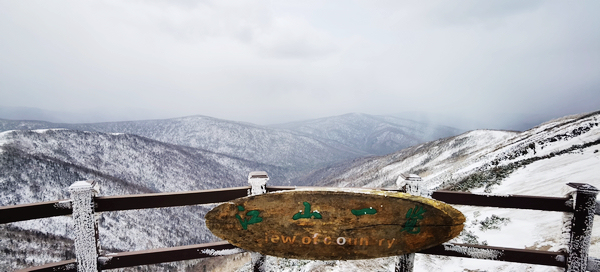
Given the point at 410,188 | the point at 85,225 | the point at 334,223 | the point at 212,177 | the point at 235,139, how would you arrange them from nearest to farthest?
1. the point at 334,223
2. the point at 85,225
3. the point at 410,188
4. the point at 212,177
5. the point at 235,139

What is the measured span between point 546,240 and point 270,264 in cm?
586

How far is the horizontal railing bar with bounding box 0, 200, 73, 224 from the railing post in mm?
5783

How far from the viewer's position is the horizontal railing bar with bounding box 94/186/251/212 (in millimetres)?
2922

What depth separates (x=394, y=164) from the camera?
39938mm

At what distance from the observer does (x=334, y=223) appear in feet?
8.75

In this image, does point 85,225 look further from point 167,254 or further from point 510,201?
point 510,201

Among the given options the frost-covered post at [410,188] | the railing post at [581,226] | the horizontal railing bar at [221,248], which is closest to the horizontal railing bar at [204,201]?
the railing post at [581,226]

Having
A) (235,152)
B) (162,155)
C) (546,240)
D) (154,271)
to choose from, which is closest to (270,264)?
(546,240)

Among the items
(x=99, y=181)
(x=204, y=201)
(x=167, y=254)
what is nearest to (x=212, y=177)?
(x=99, y=181)

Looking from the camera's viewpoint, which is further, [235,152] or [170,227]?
[235,152]

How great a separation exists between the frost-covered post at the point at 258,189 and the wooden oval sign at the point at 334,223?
0.66 feet

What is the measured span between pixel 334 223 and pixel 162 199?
2022mm

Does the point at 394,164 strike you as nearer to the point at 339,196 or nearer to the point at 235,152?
the point at 339,196

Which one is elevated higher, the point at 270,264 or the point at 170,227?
the point at 270,264
